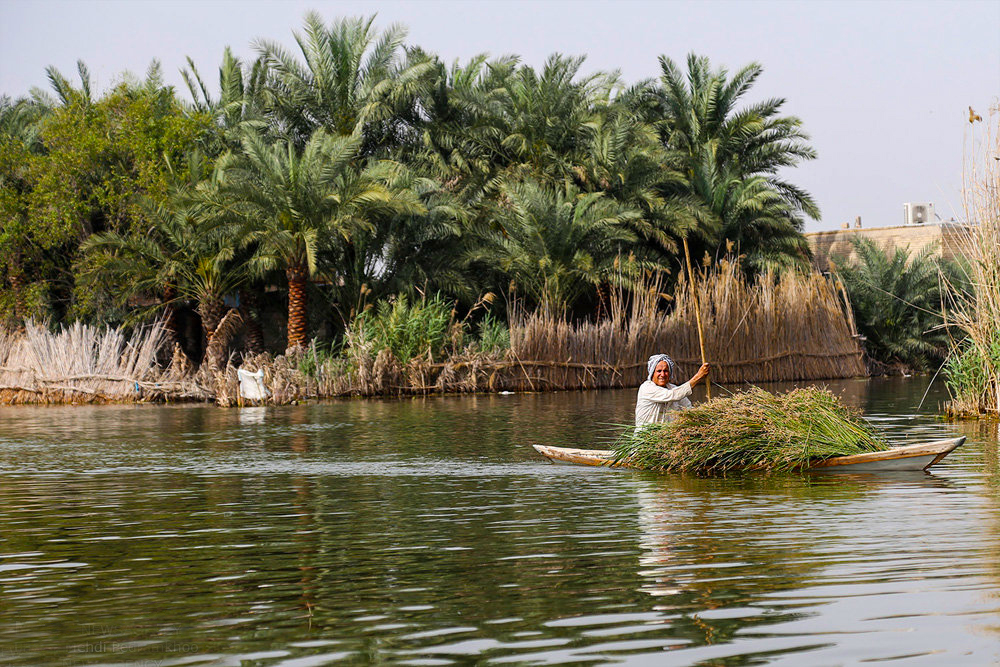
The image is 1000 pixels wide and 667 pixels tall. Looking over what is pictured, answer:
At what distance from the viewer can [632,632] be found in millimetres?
5621

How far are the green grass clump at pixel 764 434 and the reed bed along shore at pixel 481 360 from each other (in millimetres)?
19193

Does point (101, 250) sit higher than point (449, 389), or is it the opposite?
point (101, 250)

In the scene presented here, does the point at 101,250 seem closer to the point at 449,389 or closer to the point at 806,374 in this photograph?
the point at 449,389

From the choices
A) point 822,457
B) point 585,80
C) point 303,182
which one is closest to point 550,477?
point 822,457

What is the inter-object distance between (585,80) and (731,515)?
32892 mm

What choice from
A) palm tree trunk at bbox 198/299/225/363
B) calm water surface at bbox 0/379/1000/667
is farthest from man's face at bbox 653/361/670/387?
palm tree trunk at bbox 198/299/225/363

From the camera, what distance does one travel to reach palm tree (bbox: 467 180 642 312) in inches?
1430

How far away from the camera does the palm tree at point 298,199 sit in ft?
109

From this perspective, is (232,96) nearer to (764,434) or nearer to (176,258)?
(176,258)

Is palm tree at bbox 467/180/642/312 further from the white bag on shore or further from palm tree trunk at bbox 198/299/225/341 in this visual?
the white bag on shore

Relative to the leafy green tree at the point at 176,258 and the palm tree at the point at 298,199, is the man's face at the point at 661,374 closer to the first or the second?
the palm tree at the point at 298,199

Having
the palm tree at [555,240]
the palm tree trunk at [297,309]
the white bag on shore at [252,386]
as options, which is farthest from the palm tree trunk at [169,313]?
the palm tree at [555,240]

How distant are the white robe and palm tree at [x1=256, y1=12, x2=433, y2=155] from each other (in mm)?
26828

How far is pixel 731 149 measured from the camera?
44125 mm
